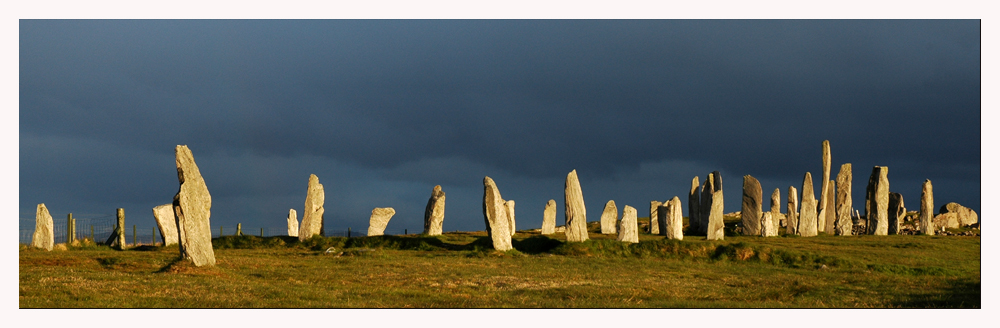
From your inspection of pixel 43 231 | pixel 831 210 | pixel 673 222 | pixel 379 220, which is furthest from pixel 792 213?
pixel 43 231

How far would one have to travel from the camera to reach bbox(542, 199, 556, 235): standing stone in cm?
4691

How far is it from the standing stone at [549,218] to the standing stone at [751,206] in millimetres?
11391

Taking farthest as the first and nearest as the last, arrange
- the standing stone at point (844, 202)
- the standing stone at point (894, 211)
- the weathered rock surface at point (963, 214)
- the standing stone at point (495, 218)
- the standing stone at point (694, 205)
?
the weathered rock surface at point (963, 214)
the standing stone at point (694, 205)
the standing stone at point (894, 211)
the standing stone at point (844, 202)
the standing stone at point (495, 218)

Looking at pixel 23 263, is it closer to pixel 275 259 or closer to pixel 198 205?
pixel 198 205

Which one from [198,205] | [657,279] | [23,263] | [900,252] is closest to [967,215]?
[900,252]

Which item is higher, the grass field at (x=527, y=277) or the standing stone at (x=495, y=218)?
the standing stone at (x=495, y=218)

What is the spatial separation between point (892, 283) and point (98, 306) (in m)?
20.7

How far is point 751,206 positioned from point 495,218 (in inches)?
756

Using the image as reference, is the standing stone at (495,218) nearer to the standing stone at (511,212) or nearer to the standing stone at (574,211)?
the standing stone at (574,211)

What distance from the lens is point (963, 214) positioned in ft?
190

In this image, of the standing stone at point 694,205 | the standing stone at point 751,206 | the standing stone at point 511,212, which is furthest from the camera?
the standing stone at point 694,205

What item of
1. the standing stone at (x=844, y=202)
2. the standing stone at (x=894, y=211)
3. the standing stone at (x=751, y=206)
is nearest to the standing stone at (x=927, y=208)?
the standing stone at (x=894, y=211)

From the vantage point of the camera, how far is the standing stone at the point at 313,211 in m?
39.2

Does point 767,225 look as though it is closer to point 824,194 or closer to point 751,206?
point 751,206
